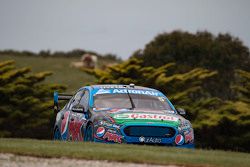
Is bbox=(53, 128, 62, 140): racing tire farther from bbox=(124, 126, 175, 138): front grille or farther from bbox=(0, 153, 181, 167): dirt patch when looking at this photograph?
bbox=(0, 153, 181, 167): dirt patch

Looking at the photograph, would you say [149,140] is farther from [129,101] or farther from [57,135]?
[57,135]

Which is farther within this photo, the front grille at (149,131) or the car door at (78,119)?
the car door at (78,119)

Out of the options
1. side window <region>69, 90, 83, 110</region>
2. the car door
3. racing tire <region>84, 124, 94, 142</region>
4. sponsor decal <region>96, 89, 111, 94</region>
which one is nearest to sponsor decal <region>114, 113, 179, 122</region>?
racing tire <region>84, 124, 94, 142</region>

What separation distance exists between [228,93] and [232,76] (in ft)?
5.30

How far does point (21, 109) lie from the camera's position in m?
27.9

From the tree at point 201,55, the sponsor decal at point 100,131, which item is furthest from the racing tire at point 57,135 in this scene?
the tree at point 201,55

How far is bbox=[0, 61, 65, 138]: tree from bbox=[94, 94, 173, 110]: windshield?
11.1 m

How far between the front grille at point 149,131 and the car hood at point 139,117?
0.30ft

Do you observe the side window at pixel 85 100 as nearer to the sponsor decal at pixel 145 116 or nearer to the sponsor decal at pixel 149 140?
the sponsor decal at pixel 145 116

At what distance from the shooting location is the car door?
628 inches

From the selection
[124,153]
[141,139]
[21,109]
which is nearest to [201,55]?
[21,109]

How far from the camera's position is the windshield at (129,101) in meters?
15.9

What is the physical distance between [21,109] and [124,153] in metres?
15.8

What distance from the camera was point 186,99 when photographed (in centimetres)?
2611
